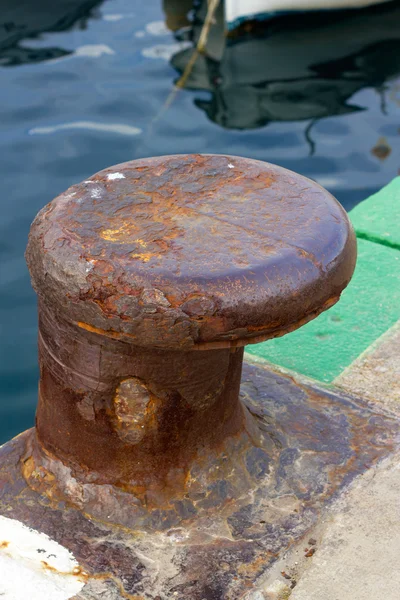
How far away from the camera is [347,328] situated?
294 cm

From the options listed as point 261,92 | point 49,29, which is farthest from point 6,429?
point 49,29

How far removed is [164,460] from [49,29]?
29.6 feet

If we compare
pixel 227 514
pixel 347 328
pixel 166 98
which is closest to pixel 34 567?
pixel 227 514

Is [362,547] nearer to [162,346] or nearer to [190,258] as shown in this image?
[162,346]

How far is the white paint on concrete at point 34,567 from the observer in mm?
1894

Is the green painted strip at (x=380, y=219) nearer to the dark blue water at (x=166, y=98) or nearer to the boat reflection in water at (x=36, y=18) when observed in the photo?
the dark blue water at (x=166, y=98)

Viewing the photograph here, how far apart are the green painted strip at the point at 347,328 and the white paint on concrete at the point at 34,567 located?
108cm

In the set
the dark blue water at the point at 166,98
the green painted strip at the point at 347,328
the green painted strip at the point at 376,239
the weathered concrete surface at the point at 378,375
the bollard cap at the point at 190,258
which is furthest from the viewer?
the dark blue water at the point at 166,98

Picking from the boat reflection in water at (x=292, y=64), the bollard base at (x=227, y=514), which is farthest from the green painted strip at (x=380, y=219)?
the boat reflection in water at (x=292, y=64)

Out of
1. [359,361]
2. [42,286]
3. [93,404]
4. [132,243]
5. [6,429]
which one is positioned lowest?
[6,429]

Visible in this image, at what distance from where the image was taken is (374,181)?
7.33 m

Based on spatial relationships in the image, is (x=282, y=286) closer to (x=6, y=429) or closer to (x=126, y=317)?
(x=126, y=317)

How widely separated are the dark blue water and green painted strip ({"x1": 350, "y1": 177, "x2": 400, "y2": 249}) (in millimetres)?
2542

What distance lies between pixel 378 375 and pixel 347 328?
11.8 inches
